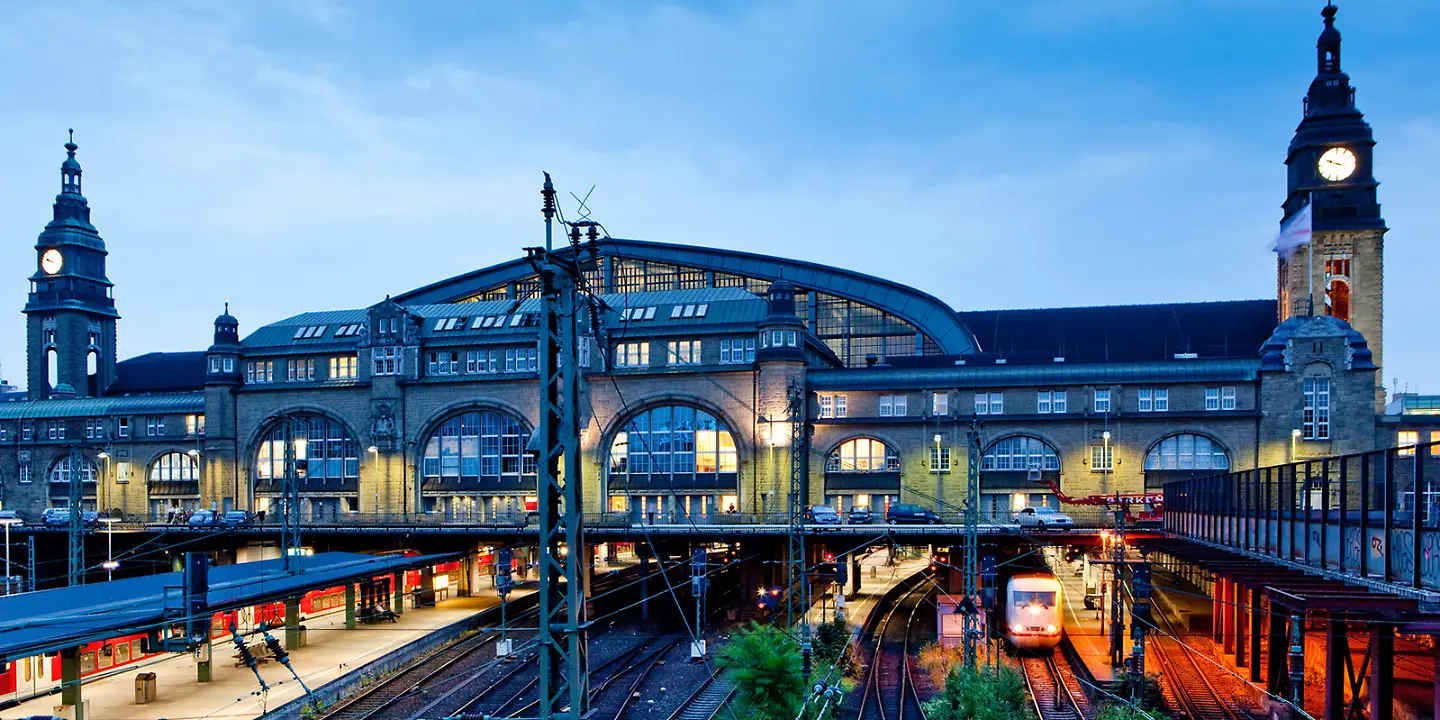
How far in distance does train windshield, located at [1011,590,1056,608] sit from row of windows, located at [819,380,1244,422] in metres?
21.7

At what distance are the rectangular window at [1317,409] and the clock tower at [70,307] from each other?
101 m

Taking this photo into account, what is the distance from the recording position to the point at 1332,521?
22.8m

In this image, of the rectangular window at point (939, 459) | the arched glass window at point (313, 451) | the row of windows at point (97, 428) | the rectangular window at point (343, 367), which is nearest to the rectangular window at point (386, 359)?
the rectangular window at point (343, 367)

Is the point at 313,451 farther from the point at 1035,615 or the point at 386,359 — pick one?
the point at 1035,615

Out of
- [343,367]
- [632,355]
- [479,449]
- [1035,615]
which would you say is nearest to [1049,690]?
[1035,615]

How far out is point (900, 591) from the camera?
66.9 m

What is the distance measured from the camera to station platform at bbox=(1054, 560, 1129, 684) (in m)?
40.4

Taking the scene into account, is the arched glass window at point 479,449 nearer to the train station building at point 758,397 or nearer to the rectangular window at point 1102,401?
the train station building at point 758,397

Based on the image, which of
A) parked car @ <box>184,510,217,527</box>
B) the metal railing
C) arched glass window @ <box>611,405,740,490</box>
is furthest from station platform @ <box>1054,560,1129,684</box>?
parked car @ <box>184,510,217,527</box>

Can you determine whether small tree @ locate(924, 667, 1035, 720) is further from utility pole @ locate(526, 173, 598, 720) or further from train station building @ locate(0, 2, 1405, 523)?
train station building @ locate(0, 2, 1405, 523)

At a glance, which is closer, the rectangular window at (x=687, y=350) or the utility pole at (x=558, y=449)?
the utility pole at (x=558, y=449)

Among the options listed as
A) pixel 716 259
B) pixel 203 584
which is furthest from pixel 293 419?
pixel 203 584

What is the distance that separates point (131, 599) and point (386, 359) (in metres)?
37.4

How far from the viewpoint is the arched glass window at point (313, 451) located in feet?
250
